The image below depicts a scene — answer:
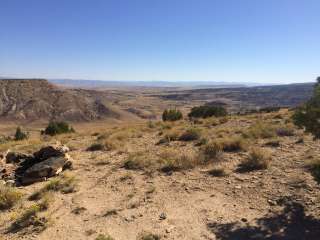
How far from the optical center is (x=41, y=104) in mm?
100375

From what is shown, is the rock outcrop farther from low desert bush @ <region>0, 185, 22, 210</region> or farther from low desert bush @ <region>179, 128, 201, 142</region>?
low desert bush @ <region>179, 128, 201, 142</region>

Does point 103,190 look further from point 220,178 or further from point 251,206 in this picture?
point 251,206

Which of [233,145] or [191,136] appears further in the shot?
[191,136]

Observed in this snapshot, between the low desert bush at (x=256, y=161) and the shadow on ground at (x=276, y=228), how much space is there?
297 cm

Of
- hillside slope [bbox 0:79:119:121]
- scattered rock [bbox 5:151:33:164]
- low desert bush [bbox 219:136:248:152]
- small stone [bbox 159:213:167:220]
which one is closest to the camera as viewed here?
small stone [bbox 159:213:167:220]

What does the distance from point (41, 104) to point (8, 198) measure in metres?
96.9

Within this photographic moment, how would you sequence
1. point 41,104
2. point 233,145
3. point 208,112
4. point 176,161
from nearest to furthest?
1. point 176,161
2. point 233,145
3. point 208,112
4. point 41,104

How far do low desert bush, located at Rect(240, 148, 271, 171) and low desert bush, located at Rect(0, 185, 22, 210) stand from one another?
6476 millimetres

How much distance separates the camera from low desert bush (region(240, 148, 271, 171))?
410 inches

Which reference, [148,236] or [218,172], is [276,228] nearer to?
[148,236]

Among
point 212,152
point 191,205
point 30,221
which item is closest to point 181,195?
point 191,205

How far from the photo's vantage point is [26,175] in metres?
10.6

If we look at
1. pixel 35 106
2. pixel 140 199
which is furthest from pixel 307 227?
pixel 35 106

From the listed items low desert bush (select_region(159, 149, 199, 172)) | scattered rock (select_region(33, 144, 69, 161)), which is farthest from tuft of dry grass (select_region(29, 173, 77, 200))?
low desert bush (select_region(159, 149, 199, 172))
